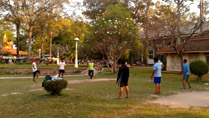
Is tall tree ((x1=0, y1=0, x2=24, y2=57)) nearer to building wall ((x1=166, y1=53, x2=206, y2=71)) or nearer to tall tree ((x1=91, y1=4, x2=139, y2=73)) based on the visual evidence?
tall tree ((x1=91, y1=4, x2=139, y2=73))

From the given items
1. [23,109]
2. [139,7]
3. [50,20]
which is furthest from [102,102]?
[50,20]

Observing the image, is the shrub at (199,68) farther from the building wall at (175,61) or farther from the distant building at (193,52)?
the building wall at (175,61)

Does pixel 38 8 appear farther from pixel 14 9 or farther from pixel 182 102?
→ pixel 182 102

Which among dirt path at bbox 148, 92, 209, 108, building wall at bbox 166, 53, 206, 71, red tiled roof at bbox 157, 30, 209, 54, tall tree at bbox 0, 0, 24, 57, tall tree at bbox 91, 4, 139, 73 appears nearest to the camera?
dirt path at bbox 148, 92, 209, 108

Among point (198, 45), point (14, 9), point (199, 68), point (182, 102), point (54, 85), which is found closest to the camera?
point (182, 102)

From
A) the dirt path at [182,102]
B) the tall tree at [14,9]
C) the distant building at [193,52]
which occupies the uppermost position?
the tall tree at [14,9]

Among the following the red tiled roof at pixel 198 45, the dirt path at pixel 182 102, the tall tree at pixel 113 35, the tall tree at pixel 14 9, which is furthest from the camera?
the tall tree at pixel 14 9

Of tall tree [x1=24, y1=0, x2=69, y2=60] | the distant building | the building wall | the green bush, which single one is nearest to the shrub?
the distant building

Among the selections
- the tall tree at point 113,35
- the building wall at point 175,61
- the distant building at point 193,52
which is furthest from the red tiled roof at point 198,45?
the tall tree at point 113,35

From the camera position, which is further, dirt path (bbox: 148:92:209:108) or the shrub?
the shrub

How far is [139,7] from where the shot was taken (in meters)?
35.4

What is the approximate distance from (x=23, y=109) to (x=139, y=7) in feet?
105

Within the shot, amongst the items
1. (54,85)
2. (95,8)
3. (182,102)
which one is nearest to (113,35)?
(54,85)

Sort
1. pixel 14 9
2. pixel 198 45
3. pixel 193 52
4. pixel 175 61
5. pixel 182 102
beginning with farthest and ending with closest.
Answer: pixel 14 9 < pixel 175 61 < pixel 198 45 < pixel 193 52 < pixel 182 102
